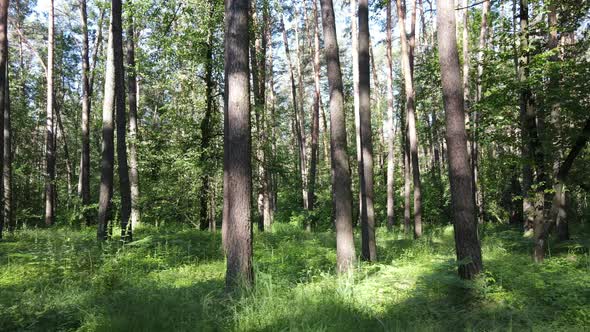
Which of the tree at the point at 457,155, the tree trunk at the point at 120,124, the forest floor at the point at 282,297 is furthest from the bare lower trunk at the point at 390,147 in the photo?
the tree at the point at 457,155

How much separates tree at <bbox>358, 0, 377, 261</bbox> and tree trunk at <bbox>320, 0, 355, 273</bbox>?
1.59 meters

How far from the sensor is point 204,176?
14.8 m

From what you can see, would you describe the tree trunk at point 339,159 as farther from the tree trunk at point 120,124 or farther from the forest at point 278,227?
the tree trunk at point 120,124

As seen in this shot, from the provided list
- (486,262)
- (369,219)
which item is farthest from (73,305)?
(486,262)

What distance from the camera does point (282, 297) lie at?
5359 millimetres

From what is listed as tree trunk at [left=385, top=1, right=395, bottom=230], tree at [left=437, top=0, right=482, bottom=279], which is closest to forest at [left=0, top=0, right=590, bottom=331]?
tree at [left=437, top=0, right=482, bottom=279]

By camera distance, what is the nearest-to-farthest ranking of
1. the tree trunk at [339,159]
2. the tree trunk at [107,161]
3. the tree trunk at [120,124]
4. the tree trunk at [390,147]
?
the tree trunk at [339,159] < the tree trunk at [120,124] < the tree trunk at [107,161] < the tree trunk at [390,147]

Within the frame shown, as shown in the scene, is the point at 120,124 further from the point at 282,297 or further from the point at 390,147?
the point at 390,147

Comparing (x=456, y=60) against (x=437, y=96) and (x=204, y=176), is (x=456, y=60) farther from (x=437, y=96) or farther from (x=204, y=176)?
(x=437, y=96)

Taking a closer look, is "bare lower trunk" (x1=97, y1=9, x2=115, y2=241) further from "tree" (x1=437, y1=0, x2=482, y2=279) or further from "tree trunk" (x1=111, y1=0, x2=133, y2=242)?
"tree" (x1=437, y1=0, x2=482, y2=279)

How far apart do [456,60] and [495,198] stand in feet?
61.2

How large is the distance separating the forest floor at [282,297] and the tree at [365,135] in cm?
118

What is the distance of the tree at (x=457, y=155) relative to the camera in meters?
6.39

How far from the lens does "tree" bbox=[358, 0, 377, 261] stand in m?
9.78
